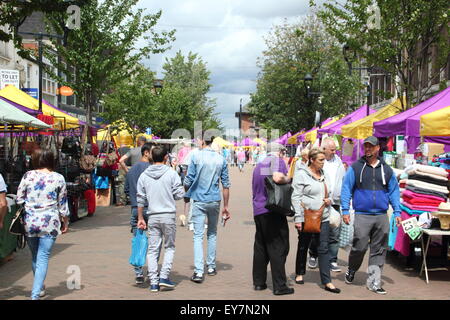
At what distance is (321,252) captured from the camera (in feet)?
23.3

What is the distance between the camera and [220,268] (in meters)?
8.31

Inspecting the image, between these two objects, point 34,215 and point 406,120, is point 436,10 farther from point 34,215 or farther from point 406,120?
point 34,215

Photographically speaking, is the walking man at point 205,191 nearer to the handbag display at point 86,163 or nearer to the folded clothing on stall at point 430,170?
the folded clothing on stall at point 430,170

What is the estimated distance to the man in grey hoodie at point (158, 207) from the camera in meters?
6.88

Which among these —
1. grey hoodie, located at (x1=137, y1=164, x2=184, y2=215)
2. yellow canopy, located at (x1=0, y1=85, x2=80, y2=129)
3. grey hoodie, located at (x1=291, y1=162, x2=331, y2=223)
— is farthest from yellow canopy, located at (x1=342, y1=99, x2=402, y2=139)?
grey hoodie, located at (x1=137, y1=164, x2=184, y2=215)

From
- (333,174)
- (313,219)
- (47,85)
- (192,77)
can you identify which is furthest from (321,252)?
(192,77)

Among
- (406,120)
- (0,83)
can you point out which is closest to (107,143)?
(0,83)

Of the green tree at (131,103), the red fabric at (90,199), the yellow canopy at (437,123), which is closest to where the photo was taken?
the yellow canopy at (437,123)

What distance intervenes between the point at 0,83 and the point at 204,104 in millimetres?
54152

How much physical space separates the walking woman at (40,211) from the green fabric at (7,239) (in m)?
2.11

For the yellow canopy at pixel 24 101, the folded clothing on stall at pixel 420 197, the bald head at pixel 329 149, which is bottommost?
the folded clothing on stall at pixel 420 197

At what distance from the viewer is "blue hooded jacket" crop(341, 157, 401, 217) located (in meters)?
7.00

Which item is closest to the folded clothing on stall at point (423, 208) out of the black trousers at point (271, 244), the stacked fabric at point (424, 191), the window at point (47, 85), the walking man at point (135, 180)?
the stacked fabric at point (424, 191)

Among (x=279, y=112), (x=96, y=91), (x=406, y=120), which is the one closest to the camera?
(x=406, y=120)
